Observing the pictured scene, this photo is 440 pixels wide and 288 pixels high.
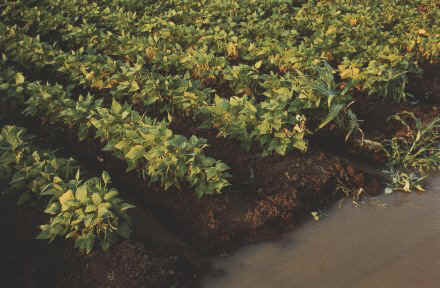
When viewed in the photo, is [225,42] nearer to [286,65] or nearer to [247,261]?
[286,65]

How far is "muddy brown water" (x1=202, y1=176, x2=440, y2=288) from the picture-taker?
102 inches

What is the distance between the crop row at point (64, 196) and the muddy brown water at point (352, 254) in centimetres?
78

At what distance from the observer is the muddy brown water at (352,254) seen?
258 centimetres

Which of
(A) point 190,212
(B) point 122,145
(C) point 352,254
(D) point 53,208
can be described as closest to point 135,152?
(B) point 122,145

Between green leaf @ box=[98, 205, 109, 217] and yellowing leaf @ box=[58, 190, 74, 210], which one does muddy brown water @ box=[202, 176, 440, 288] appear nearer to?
green leaf @ box=[98, 205, 109, 217]

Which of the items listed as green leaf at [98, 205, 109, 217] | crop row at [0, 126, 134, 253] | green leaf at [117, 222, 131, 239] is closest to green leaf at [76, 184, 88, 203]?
crop row at [0, 126, 134, 253]

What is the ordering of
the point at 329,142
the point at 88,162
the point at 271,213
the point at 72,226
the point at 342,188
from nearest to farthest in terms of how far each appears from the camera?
the point at 72,226
the point at 271,213
the point at 342,188
the point at 88,162
the point at 329,142

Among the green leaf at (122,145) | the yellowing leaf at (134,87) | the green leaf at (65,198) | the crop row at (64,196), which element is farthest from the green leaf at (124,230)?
the yellowing leaf at (134,87)

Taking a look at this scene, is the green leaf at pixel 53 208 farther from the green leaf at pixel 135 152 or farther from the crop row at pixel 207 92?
the crop row at pixel 207 92

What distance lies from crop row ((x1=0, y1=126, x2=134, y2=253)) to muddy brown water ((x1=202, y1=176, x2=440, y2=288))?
0.78 m

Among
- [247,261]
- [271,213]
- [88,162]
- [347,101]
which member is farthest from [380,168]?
[88,162]

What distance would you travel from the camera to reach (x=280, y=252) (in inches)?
111

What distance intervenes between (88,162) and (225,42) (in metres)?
2.59

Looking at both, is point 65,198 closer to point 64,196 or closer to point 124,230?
point 64,196
